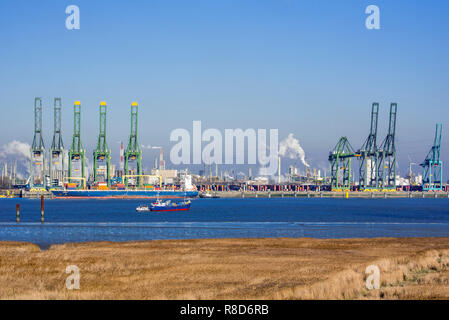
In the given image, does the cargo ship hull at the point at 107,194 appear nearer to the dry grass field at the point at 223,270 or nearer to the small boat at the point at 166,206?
the small boat at the point at 166,206

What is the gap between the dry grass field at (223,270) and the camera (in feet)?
68.1

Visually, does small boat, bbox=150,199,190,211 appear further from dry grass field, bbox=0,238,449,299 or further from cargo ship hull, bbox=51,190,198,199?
cargo ship hull, bbox=51,190,198,199

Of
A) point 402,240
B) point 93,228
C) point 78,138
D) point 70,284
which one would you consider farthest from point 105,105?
point 70,284

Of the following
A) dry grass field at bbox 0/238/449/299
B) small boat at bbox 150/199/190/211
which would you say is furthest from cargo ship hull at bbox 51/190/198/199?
dry grass field at bbox 0/238/449/299

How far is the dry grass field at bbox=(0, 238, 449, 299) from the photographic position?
2075cm

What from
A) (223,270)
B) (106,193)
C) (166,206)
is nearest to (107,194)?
(106,193)

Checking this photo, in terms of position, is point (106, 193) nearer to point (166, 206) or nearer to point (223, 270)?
point (166, 206)

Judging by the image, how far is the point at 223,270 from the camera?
2805cm

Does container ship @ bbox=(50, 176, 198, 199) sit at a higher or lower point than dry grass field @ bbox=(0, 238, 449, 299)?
lower

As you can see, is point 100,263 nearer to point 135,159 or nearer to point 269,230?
point 269,230
